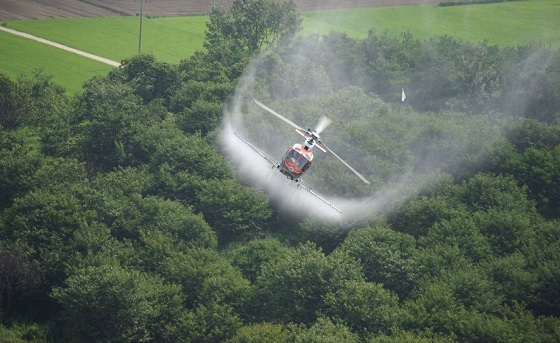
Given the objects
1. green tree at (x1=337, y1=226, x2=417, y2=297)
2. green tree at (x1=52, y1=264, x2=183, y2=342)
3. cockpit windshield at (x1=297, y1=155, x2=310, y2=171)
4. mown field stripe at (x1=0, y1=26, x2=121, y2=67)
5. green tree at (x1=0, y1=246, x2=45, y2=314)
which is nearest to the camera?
green tree at (x1=52, y1=264, x2=183, y2=342)

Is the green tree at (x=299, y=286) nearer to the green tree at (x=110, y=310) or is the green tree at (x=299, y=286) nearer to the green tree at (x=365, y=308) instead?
the green tree at (x=365, y=308)

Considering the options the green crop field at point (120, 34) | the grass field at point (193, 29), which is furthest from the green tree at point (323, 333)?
the green crop field at point (120, 34)

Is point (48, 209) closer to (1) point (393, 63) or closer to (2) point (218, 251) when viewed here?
(2) point (218, 251)

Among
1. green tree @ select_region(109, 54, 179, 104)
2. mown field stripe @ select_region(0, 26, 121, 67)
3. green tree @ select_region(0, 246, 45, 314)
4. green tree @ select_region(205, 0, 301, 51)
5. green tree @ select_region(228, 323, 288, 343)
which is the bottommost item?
green tree @ select_region(0, 246, 45, 314)

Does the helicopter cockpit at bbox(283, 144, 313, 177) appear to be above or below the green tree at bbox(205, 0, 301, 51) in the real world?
below

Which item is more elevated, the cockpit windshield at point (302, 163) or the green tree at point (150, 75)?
the cockpit windshield at point (302, 163)

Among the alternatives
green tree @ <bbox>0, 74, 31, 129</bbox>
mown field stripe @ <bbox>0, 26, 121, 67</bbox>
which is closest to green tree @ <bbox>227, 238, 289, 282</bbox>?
green tree @ <bbox>0, 74, 31, 129</bbox>

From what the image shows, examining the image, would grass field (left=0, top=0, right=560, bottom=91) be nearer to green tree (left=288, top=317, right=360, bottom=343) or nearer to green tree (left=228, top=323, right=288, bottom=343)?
green tree (left=228, top=323, right=288, bottom=343)

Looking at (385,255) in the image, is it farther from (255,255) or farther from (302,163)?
(255,255)
